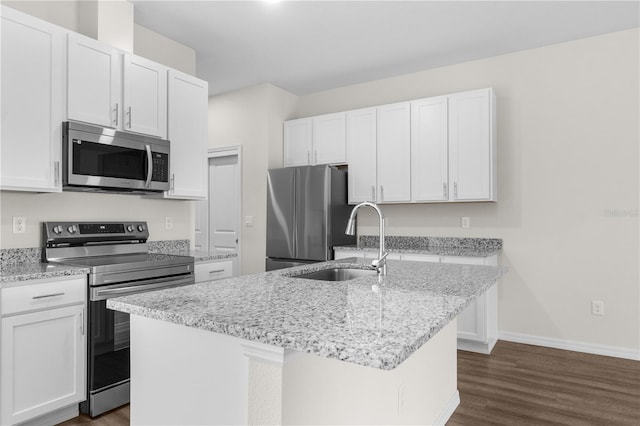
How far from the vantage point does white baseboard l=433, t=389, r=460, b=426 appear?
7.32ft

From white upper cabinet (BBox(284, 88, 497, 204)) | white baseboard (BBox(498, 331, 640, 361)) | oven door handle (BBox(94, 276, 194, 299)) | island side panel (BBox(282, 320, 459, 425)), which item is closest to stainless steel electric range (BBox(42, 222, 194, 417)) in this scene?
oven door handle (BBox(94, 276, 194, 299))

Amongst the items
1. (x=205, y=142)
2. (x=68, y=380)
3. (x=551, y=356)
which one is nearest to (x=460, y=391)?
(x=551, y=356)

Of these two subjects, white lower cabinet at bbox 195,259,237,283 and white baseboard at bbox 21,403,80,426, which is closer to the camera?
white baseboard at bbox 21,403,80,426

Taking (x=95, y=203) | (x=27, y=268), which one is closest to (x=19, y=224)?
(x=27, y=268)

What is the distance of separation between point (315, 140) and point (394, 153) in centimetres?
99

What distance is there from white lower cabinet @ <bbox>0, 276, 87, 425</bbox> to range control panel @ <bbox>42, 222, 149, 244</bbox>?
0.57m

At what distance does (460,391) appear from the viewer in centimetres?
275

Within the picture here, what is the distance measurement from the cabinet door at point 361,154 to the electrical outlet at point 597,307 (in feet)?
7.15

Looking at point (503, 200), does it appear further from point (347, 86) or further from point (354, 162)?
point (347, 86)

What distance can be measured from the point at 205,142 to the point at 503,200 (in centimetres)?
283

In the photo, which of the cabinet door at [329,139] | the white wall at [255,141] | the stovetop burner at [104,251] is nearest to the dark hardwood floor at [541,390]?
the stovetop burner at [104,251]

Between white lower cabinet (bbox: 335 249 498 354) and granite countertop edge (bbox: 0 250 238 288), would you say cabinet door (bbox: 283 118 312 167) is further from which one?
granite countertop edge (bbox: 0 250 238 288)

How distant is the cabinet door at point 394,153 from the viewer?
4.18 meters

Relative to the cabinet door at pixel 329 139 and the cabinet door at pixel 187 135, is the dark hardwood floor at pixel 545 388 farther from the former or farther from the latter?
the cabinet door at pixel 187 135
